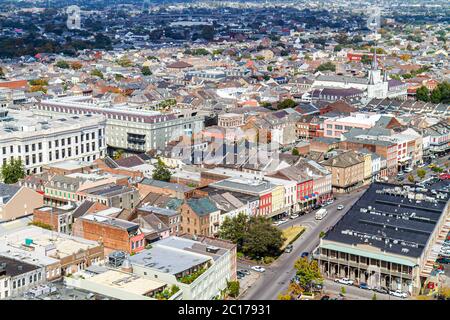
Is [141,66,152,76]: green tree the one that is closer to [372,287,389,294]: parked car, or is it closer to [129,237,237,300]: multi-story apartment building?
[129,237,237,300]: multi-story apartment building

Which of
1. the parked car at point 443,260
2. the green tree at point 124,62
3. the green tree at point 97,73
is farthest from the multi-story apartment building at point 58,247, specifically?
the green tree at point 124,62

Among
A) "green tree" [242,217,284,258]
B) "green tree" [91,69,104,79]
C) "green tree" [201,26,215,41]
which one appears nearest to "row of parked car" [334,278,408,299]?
"green tree" [242,217,284,258]

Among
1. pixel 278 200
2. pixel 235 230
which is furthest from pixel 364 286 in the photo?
pixel 278 200

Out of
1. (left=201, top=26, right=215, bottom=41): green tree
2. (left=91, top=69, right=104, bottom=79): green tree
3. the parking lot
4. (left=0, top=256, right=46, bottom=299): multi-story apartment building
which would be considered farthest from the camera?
(left=201, top=26, right=215, bottom=41): green tree

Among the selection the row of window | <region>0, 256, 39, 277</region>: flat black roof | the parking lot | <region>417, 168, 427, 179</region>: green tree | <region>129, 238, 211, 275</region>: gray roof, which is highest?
the parking lot

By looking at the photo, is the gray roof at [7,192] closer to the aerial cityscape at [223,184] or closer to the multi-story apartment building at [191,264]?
the aerial cityscape at [223,184]

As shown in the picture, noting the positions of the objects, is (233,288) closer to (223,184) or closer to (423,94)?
(223,184)
